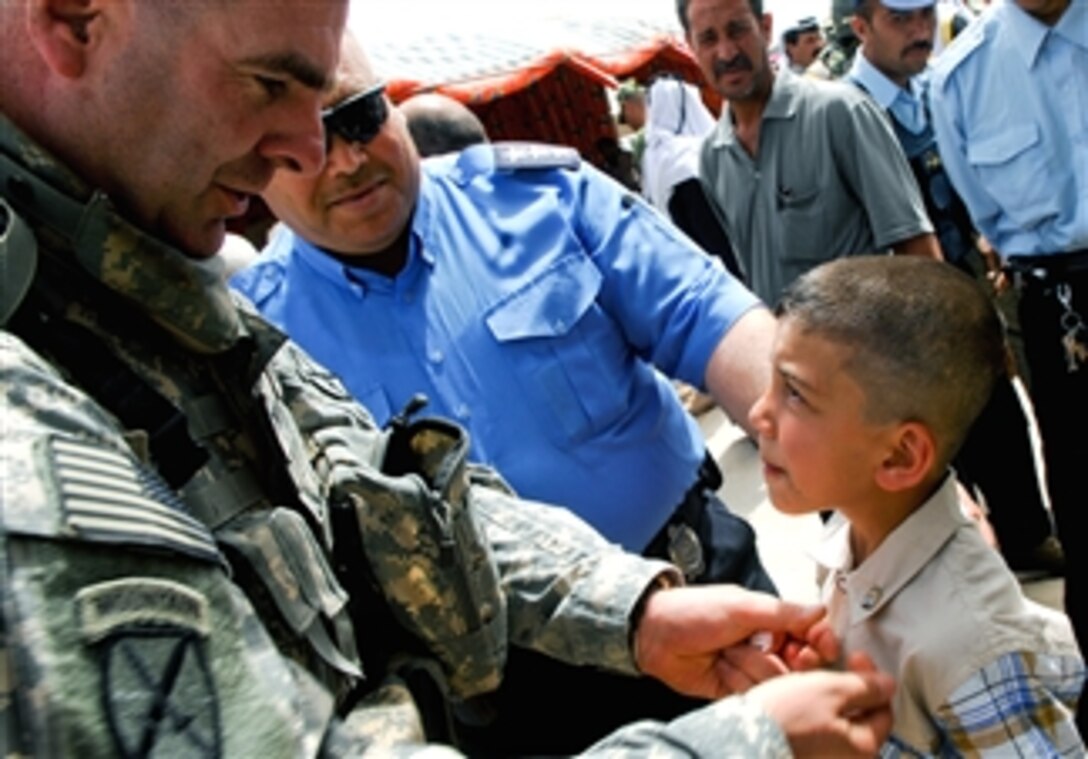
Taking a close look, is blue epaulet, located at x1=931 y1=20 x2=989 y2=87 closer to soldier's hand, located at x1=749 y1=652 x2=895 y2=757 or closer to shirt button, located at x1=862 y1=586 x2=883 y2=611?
shirt button, located at x1=862 y1=586 x2=883 y2=611

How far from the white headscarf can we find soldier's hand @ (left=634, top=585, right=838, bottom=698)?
10.6 feet

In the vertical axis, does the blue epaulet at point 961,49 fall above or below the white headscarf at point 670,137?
above

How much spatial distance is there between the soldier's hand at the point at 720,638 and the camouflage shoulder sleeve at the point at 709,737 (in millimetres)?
360

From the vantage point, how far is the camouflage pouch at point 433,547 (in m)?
1.22

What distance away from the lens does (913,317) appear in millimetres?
1431

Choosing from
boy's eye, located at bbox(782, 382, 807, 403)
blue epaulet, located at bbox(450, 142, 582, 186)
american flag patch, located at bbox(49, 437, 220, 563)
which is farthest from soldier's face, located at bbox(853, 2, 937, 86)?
american flag patch, located at bbox(49, 437, 220, 563)

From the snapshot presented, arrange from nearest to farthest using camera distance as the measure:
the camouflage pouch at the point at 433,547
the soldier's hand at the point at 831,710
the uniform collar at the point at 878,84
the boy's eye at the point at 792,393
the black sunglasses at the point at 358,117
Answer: the soldier's hand at the point at 831,710 → the camouflage pouch at the point at 433,547 → the boy's eye at the point at 792,393 → the black sunglasses at the point at 358,117 → the uniform collar at the point at 878,84

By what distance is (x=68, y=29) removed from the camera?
88 cm

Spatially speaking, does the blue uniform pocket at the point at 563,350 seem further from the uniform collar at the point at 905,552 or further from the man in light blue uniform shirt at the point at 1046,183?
Answer: the man in light blue uniform shirt at the point at 1046,183

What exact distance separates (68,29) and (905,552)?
1.22 metres

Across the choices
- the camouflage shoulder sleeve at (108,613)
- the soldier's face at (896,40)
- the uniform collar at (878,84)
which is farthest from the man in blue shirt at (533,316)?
the soldier's face at (896,40)

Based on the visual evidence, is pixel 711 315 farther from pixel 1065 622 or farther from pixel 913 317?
pixel 1065 622

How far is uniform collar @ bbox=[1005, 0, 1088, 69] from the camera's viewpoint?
9.24 feet

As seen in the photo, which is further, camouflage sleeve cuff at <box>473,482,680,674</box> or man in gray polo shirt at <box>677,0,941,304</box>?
man in gray polo shirt at <box>677,0,941,304</box>
